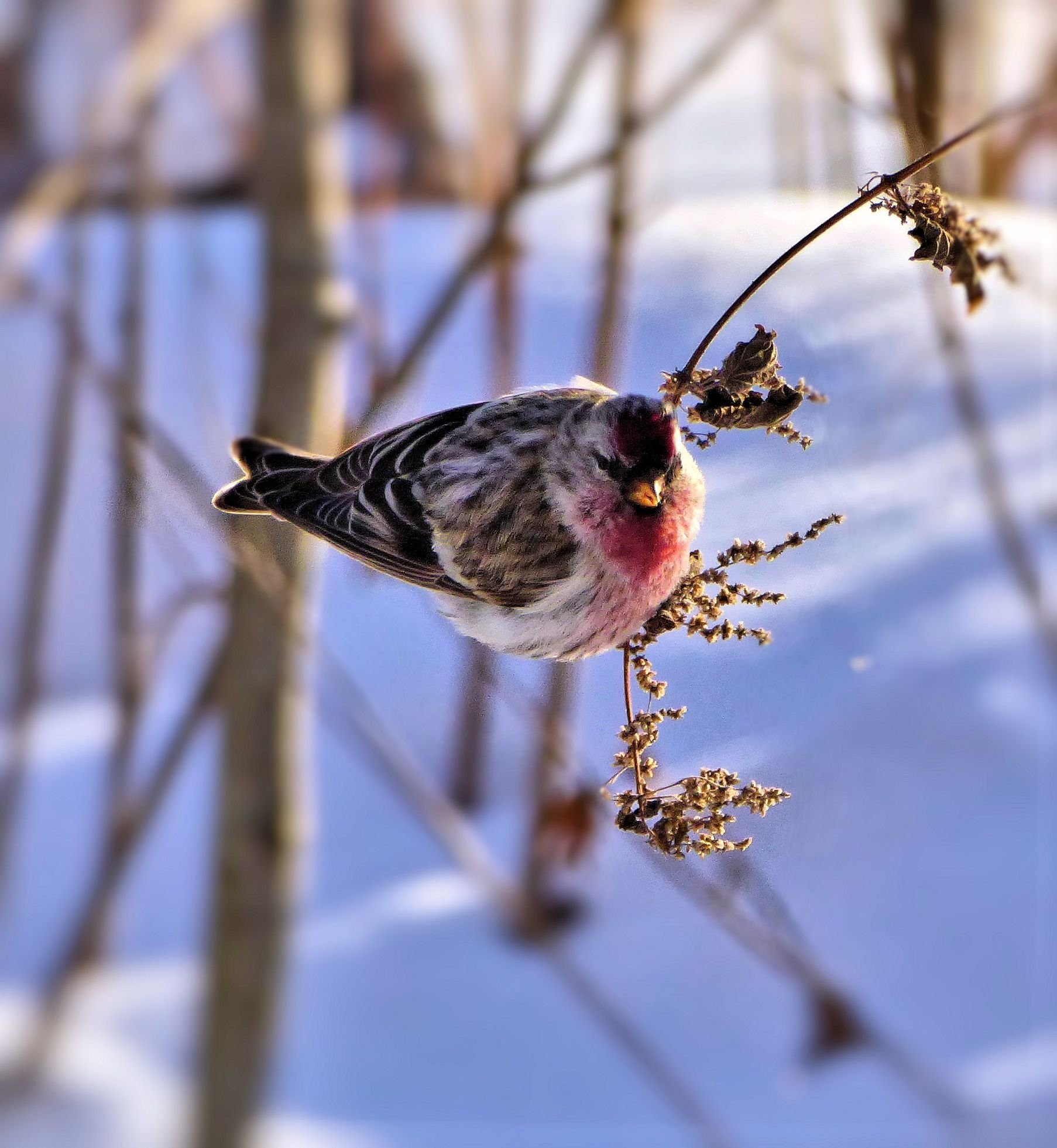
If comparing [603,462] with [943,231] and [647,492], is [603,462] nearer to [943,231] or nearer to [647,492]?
[647,492]

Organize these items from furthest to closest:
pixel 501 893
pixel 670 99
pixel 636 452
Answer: pixel 501 893
pixel 670 99
pixel 636 452

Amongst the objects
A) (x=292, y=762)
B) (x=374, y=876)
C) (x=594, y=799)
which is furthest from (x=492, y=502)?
(x=374, y=876)

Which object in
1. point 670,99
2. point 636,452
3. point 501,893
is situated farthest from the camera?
point 501,893

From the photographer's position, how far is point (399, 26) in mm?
1102

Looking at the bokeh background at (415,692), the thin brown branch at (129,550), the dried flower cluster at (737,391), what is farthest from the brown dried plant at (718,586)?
the thin brown branch at (129,550)

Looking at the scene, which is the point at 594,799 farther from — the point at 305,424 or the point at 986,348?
the point at 986,348

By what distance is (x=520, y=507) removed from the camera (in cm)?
32

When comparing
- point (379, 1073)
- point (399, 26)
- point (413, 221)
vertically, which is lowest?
point (379, 1073)

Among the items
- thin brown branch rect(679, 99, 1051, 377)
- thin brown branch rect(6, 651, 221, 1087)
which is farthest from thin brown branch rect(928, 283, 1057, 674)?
thin brown branch rect(6, 651, 221, 1087)

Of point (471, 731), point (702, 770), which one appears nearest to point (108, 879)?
point (471, 731)

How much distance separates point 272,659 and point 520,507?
2.08 feet

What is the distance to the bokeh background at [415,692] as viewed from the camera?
688 mm

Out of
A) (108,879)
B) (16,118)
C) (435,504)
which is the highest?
(16,118)

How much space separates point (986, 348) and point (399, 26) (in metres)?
0.72
